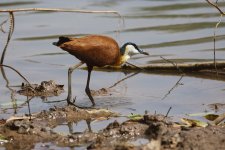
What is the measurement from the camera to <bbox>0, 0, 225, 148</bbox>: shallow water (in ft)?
24.8

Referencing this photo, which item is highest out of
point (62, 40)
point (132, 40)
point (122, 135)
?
point (62, 40)

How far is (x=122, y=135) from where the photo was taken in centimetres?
596

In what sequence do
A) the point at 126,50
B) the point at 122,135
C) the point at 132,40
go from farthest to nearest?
the point at 132,40 < the point at 126,50 < the point at 122,135

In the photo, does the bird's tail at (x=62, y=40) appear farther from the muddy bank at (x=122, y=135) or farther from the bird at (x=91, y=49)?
the muddy bank at (x=122, y=135)

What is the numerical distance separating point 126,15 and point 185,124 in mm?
6391

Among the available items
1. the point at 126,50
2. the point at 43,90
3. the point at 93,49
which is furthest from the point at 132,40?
the point at 93,49

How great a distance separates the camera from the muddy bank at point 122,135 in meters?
5.49

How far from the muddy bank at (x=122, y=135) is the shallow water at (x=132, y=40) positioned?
372 mm

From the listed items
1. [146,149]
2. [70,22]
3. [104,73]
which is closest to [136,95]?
[104,73]

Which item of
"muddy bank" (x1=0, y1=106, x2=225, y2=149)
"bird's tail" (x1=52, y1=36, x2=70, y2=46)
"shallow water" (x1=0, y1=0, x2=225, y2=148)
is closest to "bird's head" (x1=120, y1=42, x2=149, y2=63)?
"shallow water" (x1=0, y1=0, x2=225, y2=148)

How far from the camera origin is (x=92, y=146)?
18.2ft

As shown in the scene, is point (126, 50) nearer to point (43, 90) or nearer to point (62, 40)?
point (62, 40)

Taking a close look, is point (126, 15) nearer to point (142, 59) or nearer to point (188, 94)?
point (142, 59)

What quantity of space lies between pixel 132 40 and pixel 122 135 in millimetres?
4876
